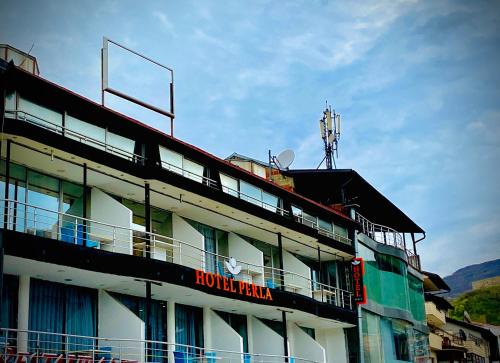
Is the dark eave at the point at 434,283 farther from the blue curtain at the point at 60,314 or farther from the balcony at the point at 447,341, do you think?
the blue curtain at the point at 60,314

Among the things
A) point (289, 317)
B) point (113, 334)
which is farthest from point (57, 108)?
point (289, 317)

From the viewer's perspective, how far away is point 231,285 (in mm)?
32312

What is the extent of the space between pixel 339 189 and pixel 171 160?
16.7 m

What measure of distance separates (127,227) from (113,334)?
146 inches

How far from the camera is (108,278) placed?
27469mm

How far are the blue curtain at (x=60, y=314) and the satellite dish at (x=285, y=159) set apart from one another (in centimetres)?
1845

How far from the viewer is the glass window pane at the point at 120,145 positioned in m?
28.8

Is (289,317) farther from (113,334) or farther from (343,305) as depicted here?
(113,334)

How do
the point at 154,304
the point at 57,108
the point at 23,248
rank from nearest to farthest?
the point at 23,248 < the point at 57,108 < the point at 154,304

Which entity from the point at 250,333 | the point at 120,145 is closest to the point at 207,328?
the point at 250,333

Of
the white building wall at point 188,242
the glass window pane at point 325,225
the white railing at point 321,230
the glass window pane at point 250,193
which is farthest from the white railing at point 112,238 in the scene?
the glass window pane at point 325,225

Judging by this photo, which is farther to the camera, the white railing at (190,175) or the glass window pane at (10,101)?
the white railing at (190,175)

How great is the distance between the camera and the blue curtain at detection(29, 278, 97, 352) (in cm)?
2609

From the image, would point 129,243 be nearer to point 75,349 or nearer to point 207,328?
point 75,349
